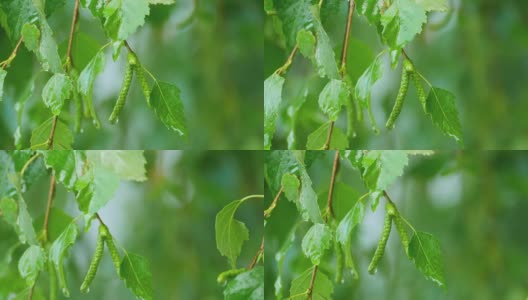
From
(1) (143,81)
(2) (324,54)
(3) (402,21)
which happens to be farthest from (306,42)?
(1) (143,81)

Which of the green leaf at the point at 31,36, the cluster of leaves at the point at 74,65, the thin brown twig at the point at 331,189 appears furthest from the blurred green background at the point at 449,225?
the green leaf at the point at 31,36

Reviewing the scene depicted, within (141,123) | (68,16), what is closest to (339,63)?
(141,123)

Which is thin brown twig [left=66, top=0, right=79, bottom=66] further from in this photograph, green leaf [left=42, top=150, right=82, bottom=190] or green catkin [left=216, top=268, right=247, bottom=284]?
green catkin [left=216, top=268, right=247, bottom=284]

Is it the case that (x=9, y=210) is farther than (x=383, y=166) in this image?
Yes

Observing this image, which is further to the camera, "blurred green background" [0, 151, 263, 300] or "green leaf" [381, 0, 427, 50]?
"blurred green background" [0, 151, 263, 300]

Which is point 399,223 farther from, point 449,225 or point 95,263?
point 95,263

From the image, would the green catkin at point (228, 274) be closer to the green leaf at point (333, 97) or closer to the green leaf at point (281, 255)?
the green leaf at point (281, 255)

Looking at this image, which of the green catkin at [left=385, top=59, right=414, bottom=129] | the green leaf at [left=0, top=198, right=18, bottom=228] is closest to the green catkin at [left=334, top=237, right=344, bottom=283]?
the green catkin at [left=385, top=59, right=414, bottom=129]
